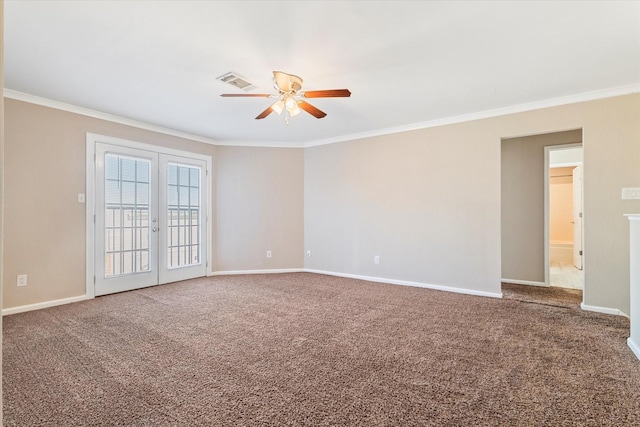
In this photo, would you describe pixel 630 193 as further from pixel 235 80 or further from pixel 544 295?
pixel 235 80

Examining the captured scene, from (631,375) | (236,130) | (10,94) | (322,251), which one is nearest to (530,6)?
(631,375)

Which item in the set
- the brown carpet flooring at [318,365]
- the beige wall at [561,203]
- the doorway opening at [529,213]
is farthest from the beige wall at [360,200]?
the beige wall at [561,203]

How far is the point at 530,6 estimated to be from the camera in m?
2.09

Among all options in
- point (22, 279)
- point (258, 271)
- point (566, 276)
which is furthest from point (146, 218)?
point (566, 276)

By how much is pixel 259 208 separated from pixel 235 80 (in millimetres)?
2905

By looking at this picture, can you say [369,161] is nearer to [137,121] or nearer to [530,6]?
[530,6]

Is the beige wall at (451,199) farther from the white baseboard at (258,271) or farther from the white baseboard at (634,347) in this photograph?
the white baseboard at (634,347)

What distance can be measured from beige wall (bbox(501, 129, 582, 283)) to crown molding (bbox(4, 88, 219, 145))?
5.09 metres

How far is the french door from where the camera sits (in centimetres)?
423

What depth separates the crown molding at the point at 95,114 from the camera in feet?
11.5

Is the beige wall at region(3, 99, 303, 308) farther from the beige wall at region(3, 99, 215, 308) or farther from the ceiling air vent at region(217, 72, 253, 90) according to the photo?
the ceiling air vent at region(217, 72, 253, 90)

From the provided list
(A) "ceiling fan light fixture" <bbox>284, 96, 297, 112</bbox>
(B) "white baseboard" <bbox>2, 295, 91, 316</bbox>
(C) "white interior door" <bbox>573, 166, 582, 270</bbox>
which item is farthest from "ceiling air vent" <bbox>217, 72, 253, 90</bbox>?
(C) "white interior door" <bbox>573, 166, 582, 270</bbox>

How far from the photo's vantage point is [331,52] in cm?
260

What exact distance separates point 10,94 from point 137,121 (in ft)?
4.35
